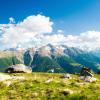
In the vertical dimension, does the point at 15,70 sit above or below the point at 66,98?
above

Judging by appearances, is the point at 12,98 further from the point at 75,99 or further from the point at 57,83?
the point at 57,83

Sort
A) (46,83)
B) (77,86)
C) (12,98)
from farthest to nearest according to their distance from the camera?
1. (46,83)
2. (77,86)
3. (12,98)

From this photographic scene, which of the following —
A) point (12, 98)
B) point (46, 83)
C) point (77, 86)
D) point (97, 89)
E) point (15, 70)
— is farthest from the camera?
point (15, 70)

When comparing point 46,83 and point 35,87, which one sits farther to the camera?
point 46,83

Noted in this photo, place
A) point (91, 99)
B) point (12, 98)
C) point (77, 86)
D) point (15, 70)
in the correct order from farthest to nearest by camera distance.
Answer: point (15, 70) → point (77, 86) → point (12, 98) → point (91, 99)

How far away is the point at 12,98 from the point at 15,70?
2688 inches

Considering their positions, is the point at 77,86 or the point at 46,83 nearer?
the point at 77,86

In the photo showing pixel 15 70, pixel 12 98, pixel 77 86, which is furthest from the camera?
pixel 15 70

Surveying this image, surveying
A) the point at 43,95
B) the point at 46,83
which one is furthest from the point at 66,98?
the point at 46,83

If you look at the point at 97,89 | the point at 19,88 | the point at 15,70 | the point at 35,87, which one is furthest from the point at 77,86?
the point at 15,70

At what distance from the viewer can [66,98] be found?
28.7 meters

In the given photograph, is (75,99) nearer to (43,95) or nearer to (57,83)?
(43,95)

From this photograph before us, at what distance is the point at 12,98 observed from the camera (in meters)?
29.3

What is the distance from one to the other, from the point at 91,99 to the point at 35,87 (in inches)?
413
